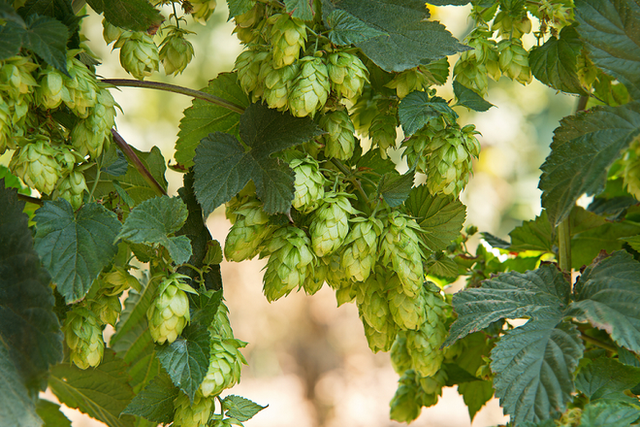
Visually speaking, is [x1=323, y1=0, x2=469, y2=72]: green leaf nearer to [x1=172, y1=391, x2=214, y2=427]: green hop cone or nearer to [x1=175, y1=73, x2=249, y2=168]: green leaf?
[x1=175, y1=73, x2=249, y2=168]: green leaf

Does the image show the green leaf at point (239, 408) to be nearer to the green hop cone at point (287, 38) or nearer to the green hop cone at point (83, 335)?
the green hop cone at point (83, 335)

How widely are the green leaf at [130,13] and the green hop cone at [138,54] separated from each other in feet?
0.04

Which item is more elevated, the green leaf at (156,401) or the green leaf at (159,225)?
the green leaf at (159,225)

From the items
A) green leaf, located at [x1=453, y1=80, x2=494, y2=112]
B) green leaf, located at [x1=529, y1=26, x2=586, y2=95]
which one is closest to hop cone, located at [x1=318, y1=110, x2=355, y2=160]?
green leaf, located at [x1=453, y1=80, x2=494, y2=112]

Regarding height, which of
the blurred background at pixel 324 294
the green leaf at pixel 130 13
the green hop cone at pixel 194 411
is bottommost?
the green hop cone at pixel 194 411

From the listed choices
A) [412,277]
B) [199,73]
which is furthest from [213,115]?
[199,73]

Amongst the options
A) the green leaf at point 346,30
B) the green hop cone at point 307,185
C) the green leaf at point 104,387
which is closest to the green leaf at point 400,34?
the green leaf at point 346,30

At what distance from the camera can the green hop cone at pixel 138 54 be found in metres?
0.49

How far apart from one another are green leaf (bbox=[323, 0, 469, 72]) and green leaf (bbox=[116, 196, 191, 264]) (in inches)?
9.1

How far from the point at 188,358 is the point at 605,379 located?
0.43m

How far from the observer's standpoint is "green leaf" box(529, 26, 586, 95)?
532 millimetres

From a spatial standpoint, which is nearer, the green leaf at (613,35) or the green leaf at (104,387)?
the green leaf at (613,35)

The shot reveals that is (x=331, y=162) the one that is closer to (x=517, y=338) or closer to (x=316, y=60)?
(x=316, y=60)

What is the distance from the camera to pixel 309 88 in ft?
1.41
